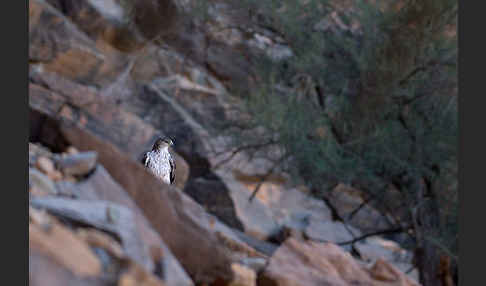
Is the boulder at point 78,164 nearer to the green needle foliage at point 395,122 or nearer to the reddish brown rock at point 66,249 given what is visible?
the reddish brown rock at point 66,249

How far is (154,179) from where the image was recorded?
1.48 m

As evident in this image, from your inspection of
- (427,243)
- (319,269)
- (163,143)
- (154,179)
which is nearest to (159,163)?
(163,143)

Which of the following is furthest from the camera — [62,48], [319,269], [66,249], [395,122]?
[62,48]

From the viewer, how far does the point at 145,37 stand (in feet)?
24.3

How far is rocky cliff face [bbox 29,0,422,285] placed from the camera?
119cm

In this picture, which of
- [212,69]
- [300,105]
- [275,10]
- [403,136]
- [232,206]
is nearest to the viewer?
[403,136]

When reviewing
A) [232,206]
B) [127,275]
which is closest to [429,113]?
[232,206]

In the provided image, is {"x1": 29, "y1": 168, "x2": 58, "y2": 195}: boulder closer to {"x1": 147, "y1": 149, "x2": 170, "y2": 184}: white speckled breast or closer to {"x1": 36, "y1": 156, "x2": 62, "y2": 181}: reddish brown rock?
{"x1": 36, "y1": 156, "x2": 62, "y2": 181}: reddish brown rock

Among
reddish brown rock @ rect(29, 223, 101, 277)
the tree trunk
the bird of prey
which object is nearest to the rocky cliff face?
reddish brown rock @ rect(29, 223, 101, 277)

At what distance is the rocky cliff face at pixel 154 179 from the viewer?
1191 mm

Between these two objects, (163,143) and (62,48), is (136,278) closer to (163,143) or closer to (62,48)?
(163,143)

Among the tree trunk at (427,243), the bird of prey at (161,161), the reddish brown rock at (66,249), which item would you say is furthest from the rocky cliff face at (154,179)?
the tree trunk at (427,243)

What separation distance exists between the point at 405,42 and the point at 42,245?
4040 millimetres

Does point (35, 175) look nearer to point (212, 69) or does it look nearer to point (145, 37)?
point (145, 37)
